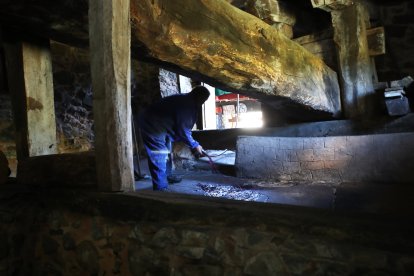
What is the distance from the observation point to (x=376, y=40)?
3307 mm

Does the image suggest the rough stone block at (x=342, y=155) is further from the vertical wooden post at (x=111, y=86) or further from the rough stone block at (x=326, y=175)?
the vertical wooden post at (x=111, y=86)

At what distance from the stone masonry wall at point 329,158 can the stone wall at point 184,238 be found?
1904 millimetres

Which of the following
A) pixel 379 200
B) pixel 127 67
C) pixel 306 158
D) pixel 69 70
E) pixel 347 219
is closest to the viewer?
pixel 347 219

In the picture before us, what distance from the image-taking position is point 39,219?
1.87 meters

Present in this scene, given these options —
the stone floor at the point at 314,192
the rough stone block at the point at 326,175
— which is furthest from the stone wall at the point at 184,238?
the rough stone block at the point at 326,175

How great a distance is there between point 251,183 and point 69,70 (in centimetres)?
410

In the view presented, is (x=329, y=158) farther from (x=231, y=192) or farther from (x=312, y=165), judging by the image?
(x=231, y=192)

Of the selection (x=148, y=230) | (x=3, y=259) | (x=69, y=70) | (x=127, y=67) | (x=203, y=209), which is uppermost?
(x=69, y=70)

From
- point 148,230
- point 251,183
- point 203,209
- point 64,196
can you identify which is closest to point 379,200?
point 251,183

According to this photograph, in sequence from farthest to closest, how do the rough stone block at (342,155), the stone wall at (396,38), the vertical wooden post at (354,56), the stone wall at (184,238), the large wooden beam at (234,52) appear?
the stone wall at (396,38) < the vertical wooden post at (354,56) < the rough stone block at (342,155) < the large wooden beam at (234,52) < the stone wall at (184,238)

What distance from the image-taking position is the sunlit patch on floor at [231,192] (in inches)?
106

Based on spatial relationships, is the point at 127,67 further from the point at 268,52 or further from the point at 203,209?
the point at 268,52

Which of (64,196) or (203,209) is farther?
(64,196)

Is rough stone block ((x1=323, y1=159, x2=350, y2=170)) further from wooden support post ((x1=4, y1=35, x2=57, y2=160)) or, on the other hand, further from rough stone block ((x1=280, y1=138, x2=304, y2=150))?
wooden support post ((x1=4, y1=35, x2=57, y2=160))
